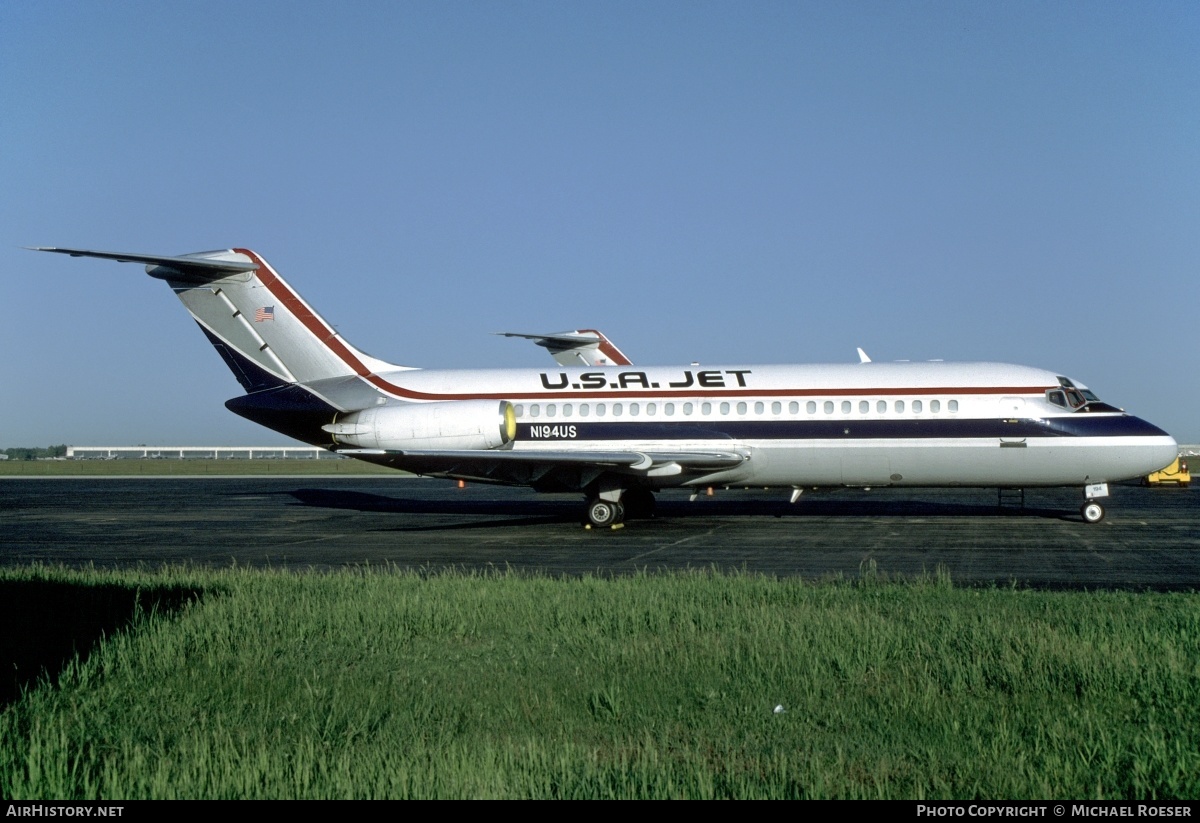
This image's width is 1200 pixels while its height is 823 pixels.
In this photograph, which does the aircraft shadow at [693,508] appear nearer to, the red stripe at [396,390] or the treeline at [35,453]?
the red stripe at [396,390]

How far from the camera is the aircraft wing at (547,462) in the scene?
22.5 m

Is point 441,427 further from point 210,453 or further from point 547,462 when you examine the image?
point 210,453

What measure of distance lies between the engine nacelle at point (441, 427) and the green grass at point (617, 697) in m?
12.0

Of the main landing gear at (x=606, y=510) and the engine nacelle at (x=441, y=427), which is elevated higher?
the engine nacelle at (x=441, y=427)

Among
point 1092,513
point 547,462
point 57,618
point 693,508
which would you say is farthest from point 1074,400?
point 57,618

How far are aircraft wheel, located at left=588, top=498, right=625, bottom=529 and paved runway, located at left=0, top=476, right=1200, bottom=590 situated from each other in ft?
2.07

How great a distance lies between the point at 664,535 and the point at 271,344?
10495 mm

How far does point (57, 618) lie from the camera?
10359 millimetres

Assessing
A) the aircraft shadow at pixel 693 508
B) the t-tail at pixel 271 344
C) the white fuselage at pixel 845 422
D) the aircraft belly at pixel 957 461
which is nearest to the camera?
the aircraft belly at pixel 957 461

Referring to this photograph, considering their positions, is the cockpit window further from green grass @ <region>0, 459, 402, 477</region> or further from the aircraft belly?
green grass @ <region>0, 459, 402, 477</region>

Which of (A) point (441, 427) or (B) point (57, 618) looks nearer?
(B) point (57, 618)

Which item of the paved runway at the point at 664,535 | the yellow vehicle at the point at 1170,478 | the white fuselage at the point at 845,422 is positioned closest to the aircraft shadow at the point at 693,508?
the paved runway at the point at 664,535

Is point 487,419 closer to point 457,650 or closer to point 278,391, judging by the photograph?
point 278,391
